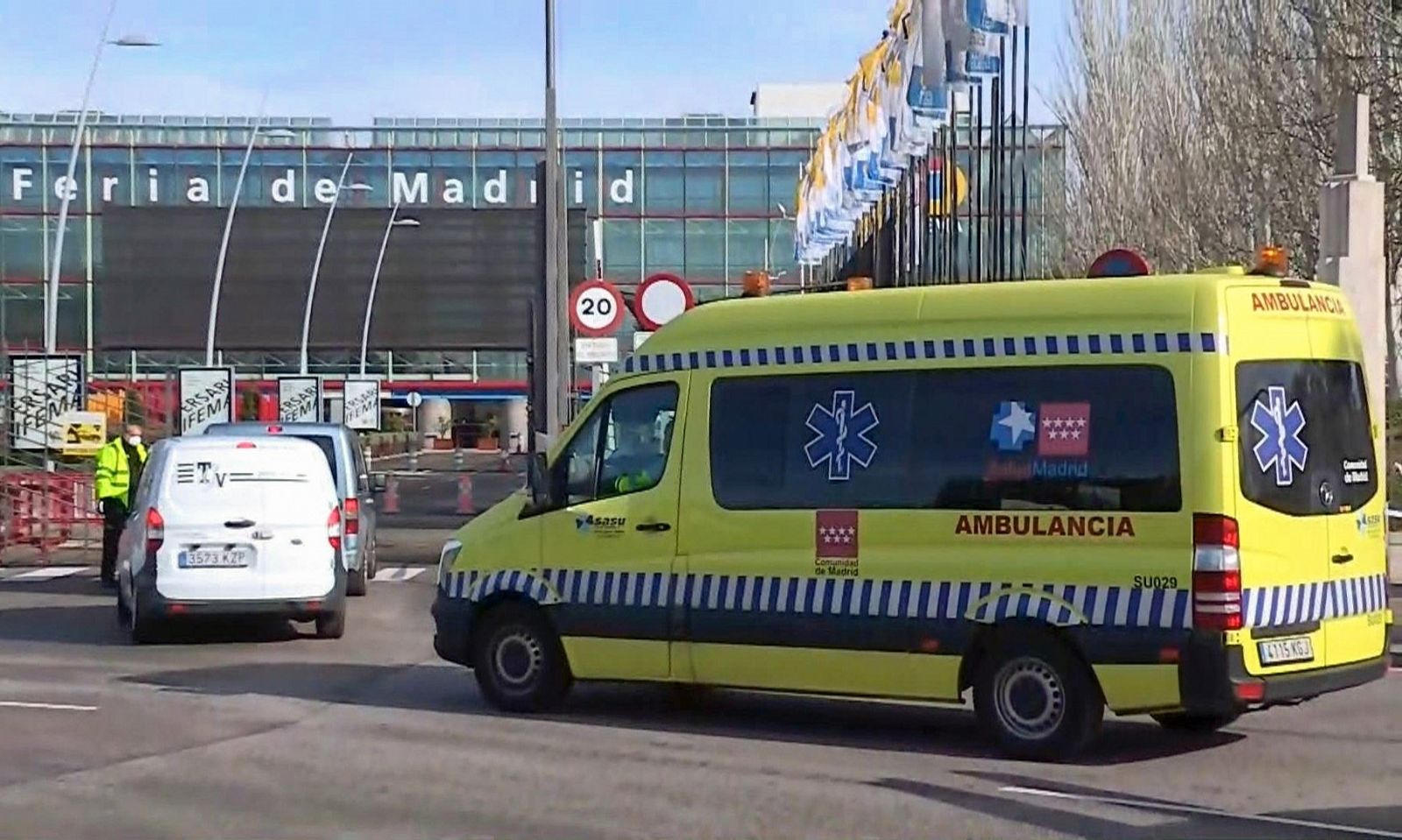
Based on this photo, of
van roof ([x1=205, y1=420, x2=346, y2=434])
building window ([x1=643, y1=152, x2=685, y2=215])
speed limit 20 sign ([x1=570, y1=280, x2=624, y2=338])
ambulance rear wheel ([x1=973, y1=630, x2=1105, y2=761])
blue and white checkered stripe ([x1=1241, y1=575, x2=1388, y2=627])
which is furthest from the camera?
building window ([x1=643, y1=152, x2=685, y2=215])

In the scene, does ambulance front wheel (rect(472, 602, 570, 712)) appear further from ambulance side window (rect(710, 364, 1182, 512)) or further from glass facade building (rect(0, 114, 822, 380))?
glass facade building (rect(0, 114, 822, 380))

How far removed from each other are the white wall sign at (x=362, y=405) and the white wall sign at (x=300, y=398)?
293 cm

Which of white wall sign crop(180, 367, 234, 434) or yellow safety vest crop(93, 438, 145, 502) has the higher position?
white wall sign crop(180, 367, 234, 434)

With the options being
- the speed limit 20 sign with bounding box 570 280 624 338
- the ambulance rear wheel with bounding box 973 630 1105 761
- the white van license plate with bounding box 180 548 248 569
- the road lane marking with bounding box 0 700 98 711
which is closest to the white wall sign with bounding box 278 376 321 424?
the speed limit 20 sign with bounding box 570 280 624 338

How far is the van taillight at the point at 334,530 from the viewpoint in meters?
17.2

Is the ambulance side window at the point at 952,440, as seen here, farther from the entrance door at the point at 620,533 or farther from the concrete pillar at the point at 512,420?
the concrete pillar at the point at 512,420

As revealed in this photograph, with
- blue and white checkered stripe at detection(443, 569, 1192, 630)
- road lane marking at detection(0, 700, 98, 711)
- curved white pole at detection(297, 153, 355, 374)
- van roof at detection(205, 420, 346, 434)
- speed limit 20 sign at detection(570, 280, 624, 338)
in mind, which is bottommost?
road lane marking at detection(0, 700, 98, 711)

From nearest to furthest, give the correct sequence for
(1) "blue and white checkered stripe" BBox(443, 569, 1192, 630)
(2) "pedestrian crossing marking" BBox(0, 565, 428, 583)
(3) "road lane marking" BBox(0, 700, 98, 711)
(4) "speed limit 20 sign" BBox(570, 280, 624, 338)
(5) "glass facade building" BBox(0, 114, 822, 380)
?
(1) "blue and white checkered stripe" BBox(443, 569, 1192, 630) < (3) "road lane marking" BBox(0, 700, 98, 711) < (4) "speed limit 20 sign" BBox(570, 280, 624, 338) < (2) "pedestrian crossing marking" BBox(0, 565, 428, 583) < (5) "glass facade building" BBox(0, 114, 822, 380)

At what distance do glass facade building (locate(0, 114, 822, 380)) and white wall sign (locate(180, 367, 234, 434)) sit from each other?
128 ft

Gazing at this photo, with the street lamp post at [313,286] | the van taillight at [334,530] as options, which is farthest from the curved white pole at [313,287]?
the van taillight at [334,530]

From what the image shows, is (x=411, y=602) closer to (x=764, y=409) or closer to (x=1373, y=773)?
(x=764, y=409)

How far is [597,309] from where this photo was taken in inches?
910

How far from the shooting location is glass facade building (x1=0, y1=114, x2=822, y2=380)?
3061 inches

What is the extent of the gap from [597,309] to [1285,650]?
13457mm
